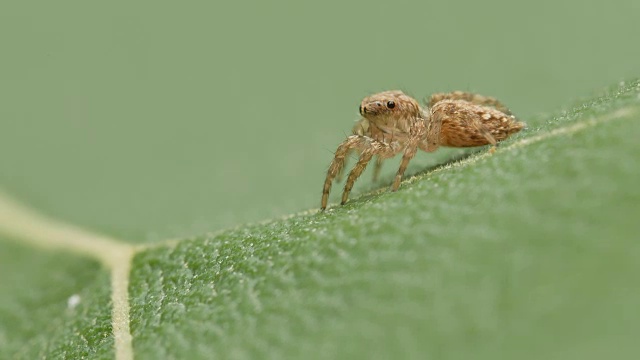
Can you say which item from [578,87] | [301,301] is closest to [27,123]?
[578,87]

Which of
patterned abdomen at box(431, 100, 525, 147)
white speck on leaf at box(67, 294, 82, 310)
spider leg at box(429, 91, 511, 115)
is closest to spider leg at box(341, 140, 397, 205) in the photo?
patterned abdomen at box(431, 100, 525, 147)

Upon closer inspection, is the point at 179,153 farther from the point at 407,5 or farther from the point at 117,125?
the point at 407,5

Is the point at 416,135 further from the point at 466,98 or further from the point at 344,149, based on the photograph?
the point at 466,98

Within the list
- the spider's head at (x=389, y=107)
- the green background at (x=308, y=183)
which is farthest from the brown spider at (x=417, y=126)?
the green background at (x=308, y=183)

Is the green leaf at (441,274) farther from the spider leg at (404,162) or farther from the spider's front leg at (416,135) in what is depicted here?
the spider's front leg at (416,135)

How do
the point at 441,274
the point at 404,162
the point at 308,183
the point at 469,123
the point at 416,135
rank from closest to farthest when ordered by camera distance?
1. the point at 441,274
2. the point at 404,162
3. the point at 469,123
4. the point at 416,135
5. the point at 308,183

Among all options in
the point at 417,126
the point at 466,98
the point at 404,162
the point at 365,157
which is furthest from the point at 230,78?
the point at 404,162

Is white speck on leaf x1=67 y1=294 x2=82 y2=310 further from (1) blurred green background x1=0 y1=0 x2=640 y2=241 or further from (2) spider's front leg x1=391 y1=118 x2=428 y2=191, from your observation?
(2) spider's front leg x1=391 y1=118 x2=428 y2=191
